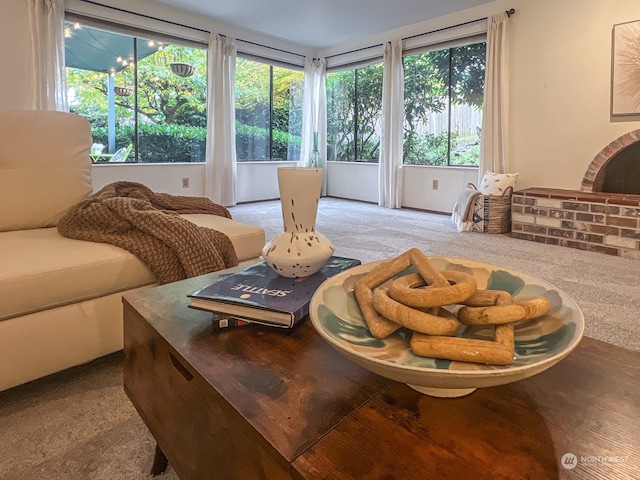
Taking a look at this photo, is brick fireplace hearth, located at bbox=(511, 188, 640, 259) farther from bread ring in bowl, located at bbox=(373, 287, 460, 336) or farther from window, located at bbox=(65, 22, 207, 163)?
window, located at bbox=(65, 22, 207, 163)

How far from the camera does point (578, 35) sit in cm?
368

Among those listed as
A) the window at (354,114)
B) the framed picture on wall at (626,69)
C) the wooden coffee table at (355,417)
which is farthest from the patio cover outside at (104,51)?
the framed picture on wall at (626,69)

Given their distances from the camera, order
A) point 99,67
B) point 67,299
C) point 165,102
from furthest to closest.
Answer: point 165,102
point 99,67
point 67,299

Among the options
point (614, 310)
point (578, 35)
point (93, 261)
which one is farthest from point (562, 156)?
point (93, 261)

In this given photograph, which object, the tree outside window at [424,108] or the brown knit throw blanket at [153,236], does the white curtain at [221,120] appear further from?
the brown knit throw blanket at [153,236]

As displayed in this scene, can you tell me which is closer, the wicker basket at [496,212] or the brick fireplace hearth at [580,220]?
the brick fireplace hearth at [580,220]

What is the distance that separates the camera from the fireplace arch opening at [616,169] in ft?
11.6

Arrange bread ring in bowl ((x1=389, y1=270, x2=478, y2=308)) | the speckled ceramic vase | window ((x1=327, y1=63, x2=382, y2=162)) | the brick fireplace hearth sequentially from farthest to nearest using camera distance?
1. window ((x1=327, y1=63, x2=382, y2=162))
2. the brick fireplace hearth
3. the speckled ceramic vase
4. bread ring in bowl ((x1=389, y1=270, x2=478, y2=308))

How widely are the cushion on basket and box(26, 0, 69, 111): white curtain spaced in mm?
4115

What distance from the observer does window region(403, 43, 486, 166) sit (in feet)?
15.4

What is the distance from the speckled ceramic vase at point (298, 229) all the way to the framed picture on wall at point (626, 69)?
364 centimetres

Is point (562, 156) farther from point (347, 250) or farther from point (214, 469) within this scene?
point (214, 469)

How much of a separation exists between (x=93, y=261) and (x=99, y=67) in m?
3.84

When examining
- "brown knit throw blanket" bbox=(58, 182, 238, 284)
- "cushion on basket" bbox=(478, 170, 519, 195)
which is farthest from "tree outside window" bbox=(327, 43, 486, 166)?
"brown knit throw blanket" bbox=(58, 182, 238, 284)
